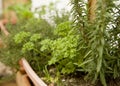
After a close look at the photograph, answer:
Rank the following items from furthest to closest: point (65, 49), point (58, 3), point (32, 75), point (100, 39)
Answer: point (58, 3) → point (32, 75) → point (65, 49) → point (100, 39)

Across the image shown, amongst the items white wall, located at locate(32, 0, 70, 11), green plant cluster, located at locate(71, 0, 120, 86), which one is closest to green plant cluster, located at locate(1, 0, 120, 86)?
green plant cluster, located at locate(71, 0, 120, 86)

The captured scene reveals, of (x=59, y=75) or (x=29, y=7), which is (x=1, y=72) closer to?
(x=29, y=7)

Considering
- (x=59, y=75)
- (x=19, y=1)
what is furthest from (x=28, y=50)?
(x=19, y=1)

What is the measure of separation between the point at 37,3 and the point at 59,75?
130cm

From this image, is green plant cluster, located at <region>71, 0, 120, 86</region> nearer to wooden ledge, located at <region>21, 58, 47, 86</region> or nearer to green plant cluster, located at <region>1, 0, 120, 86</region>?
green plant cluster, located at <region>1, 0, 120, 86</region>

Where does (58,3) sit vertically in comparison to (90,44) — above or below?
above

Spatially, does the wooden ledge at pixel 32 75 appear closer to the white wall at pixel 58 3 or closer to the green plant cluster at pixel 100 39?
the green plant cluster at pixel 100 39

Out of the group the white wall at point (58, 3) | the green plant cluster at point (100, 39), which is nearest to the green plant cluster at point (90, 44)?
the green plant cluster at point (100, 39)

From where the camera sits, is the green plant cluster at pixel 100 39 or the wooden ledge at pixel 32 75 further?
the wooden ledge at pixel 32 75

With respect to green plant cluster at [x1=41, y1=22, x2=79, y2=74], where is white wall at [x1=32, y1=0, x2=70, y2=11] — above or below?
above

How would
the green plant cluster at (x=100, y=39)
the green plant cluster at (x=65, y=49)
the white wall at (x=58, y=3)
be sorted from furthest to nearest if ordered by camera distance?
the white wall at (x=58, y=3) < the green plant cluster at (x=65, y=49) < the green plant cluster at (x=100, y=39)

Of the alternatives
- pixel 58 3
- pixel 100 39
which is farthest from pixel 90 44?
pixel 58 3

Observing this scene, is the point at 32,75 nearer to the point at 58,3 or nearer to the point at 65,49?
the point at 65,49

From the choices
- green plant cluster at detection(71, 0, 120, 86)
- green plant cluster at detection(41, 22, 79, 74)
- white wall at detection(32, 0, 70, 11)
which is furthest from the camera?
white wall at detection(32, 0, 70, 11)
